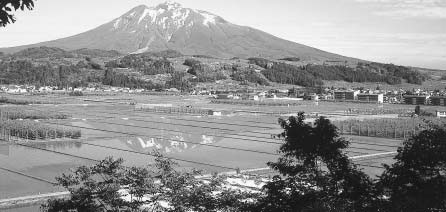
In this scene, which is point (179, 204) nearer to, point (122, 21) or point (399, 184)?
point (399, 184)

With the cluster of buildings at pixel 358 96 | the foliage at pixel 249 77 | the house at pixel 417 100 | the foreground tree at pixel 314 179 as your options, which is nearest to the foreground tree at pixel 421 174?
the foreground tree at pixel 314 179

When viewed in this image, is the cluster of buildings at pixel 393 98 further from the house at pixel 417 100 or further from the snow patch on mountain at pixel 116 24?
the snow patch on mountain at pixel 116 24

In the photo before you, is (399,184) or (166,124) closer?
(399,184)

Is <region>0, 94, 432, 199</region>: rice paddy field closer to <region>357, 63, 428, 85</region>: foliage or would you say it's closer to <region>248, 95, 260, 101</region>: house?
<region>248, 95, 260, 101</region>: house

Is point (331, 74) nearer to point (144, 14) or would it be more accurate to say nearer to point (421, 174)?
point (421, 174)

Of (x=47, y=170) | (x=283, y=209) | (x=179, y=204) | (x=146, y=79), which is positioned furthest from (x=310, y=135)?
(x=146, y=79)

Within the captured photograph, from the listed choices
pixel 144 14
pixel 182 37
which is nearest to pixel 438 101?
pixel 182 37

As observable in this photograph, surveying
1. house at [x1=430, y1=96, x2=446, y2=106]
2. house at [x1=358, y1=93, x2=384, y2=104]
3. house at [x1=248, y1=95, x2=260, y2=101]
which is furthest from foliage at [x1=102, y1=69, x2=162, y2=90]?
house at [x1=430, y1=96, x2=446, y2=106]
